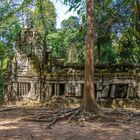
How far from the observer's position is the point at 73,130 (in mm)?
9289

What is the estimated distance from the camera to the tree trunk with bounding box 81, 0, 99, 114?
1102cm

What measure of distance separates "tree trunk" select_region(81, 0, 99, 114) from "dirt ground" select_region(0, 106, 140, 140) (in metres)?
0.65

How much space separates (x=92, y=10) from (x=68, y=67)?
6285 millimetres

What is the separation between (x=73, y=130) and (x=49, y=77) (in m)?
7.43

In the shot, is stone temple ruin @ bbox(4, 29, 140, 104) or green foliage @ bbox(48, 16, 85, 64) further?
green foliage @ bbox(48, 16, 85, 64)

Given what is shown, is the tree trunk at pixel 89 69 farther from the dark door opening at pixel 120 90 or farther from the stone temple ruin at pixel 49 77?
the dark door opening at pixel 120 90

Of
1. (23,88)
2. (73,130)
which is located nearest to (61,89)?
(23,88)

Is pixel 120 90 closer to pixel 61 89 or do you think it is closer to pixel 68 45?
pixel 61 89

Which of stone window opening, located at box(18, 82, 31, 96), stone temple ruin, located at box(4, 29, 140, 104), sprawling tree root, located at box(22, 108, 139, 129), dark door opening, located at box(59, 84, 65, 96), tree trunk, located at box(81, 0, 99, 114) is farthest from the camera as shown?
stone window opening, located at box(18, 82, 31, 96)

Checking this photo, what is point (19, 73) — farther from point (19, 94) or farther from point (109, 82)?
point (109, 82)

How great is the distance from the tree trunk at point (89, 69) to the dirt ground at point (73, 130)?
0.65 m

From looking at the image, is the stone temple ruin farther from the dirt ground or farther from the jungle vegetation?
the dirt ground

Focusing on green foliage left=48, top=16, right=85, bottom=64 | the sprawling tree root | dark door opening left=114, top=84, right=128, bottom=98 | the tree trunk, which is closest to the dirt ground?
the sprawling tree root

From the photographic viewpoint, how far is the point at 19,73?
17.4 metres
